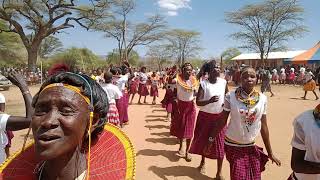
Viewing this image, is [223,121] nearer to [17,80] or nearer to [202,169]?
[202,169]

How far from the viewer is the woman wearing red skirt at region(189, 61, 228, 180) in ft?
17.5

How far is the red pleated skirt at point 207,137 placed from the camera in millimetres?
5340

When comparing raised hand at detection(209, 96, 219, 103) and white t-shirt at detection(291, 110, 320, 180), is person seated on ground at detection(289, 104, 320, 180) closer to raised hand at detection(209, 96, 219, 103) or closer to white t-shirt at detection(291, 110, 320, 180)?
white t-shirt at detection(291, 110, 320, 180)

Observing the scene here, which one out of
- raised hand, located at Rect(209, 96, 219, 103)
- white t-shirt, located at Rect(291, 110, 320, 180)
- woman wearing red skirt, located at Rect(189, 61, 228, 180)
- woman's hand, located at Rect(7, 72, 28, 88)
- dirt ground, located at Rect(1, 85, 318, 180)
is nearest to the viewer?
white t-shirt, located at Rect(291, 110, 320, 180)

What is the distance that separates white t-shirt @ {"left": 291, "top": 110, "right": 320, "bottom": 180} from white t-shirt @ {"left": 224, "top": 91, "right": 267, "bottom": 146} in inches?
56.1

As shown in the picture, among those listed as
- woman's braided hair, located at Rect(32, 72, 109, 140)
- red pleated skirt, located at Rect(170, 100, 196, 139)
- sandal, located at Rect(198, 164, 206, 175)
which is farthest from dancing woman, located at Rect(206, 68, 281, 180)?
red pleated skirt, located at Rect(170, 100, 196, 139)

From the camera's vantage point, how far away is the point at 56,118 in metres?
1.53

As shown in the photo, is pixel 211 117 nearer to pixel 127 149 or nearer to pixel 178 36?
pixel 127 149

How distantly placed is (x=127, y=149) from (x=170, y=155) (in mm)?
4983

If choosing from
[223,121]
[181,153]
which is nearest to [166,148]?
[181,153]

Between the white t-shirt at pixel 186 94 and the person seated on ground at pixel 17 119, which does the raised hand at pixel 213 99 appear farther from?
the person seated on ground at pixel 17 119

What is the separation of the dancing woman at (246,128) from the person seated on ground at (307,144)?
144 centimetres

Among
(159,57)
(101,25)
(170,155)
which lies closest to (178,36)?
(159,57)

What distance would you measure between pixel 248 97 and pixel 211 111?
1.57 meters
